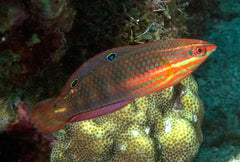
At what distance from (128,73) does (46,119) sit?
4.10 feet

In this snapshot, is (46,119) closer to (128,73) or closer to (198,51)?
(128,73)

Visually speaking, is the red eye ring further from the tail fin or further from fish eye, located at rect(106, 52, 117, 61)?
the tail fin

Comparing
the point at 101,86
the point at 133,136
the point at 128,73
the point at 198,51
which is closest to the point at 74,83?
the point at 101,86

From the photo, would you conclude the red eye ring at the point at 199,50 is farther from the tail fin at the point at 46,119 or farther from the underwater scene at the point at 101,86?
the tail fin at the point at 46,119

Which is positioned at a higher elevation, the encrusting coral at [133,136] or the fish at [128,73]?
the fish at [128,73]

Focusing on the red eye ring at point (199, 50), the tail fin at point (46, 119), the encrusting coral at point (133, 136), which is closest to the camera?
the red eye ring at point (199, 50)

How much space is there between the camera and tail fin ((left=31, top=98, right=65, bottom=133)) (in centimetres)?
244

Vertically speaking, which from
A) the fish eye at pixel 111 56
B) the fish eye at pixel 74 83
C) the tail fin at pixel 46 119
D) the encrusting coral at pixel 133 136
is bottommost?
the encrusting coral at pixel 133 136

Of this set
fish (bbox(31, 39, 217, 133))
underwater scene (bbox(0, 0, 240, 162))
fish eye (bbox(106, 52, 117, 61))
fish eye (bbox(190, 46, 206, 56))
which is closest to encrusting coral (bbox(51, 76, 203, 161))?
underwater scene (bbox(0, 0, 240, 162))

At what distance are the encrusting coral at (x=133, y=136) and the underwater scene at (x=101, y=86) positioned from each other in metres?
0.02

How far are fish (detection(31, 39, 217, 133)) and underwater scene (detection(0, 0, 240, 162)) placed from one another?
0.01 m

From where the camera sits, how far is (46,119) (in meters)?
2.46

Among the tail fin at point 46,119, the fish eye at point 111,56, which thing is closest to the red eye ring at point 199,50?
the fish eye at point 111,56

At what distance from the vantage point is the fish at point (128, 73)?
221cm
